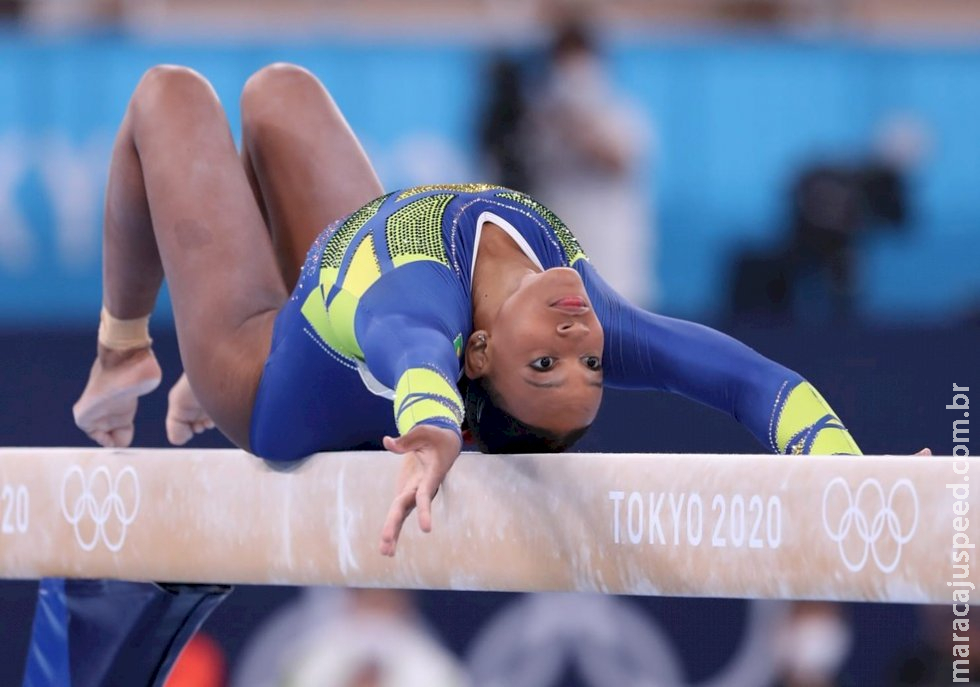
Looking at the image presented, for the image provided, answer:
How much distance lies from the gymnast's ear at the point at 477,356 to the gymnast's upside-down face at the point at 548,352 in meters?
0.01

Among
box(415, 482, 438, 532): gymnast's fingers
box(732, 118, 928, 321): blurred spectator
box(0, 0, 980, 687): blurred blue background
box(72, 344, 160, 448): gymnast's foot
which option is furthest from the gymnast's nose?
box(732, 118, 928, 321): blurred spectator

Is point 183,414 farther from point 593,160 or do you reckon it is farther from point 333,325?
point 593,160

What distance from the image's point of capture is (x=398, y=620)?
5.07 m

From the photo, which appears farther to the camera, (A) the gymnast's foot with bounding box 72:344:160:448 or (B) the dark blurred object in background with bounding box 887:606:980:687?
A: (B) the dark blurred object in background with bounding box 887:606:980:687

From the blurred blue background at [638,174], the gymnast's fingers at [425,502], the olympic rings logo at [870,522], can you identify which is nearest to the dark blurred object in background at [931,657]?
the blurred blue background at [638,174]

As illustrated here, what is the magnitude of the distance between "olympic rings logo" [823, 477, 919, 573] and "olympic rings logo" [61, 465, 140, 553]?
134cm

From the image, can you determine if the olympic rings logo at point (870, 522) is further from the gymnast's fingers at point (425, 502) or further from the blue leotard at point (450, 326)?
the gymnast's fingers at point (425, 502)

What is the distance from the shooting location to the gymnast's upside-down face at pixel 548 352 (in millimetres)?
2502

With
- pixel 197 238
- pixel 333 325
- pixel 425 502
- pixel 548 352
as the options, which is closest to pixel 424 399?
pixel 425 502

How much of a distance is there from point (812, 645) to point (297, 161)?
2.60m

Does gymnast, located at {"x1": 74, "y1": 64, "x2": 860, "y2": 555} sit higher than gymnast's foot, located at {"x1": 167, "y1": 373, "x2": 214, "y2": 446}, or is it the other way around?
gymnast, located at {"x1": 74, "y1": 64, "x2": 860, "y2": 555}

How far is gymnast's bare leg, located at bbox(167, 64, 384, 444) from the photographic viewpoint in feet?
10.8

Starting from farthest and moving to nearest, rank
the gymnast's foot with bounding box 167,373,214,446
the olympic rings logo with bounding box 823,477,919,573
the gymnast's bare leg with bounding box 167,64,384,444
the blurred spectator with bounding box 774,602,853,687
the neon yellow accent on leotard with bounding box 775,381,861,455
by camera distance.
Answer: the blurred spectator with bounding box 774,602,853,687 → the gymnast's foot with bounding box 167,373,214,446 → the gymnast's bare leg with bounding box 167,64,384,444 → the neon yellow accent on leotard with bounding box 775,381,861,455 → the olympic rings logo with bounding box 823,477,919,573

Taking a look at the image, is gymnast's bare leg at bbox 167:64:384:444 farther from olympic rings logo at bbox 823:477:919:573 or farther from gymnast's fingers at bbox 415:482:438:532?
olympic rings logo at bbox 823:477:919:573
